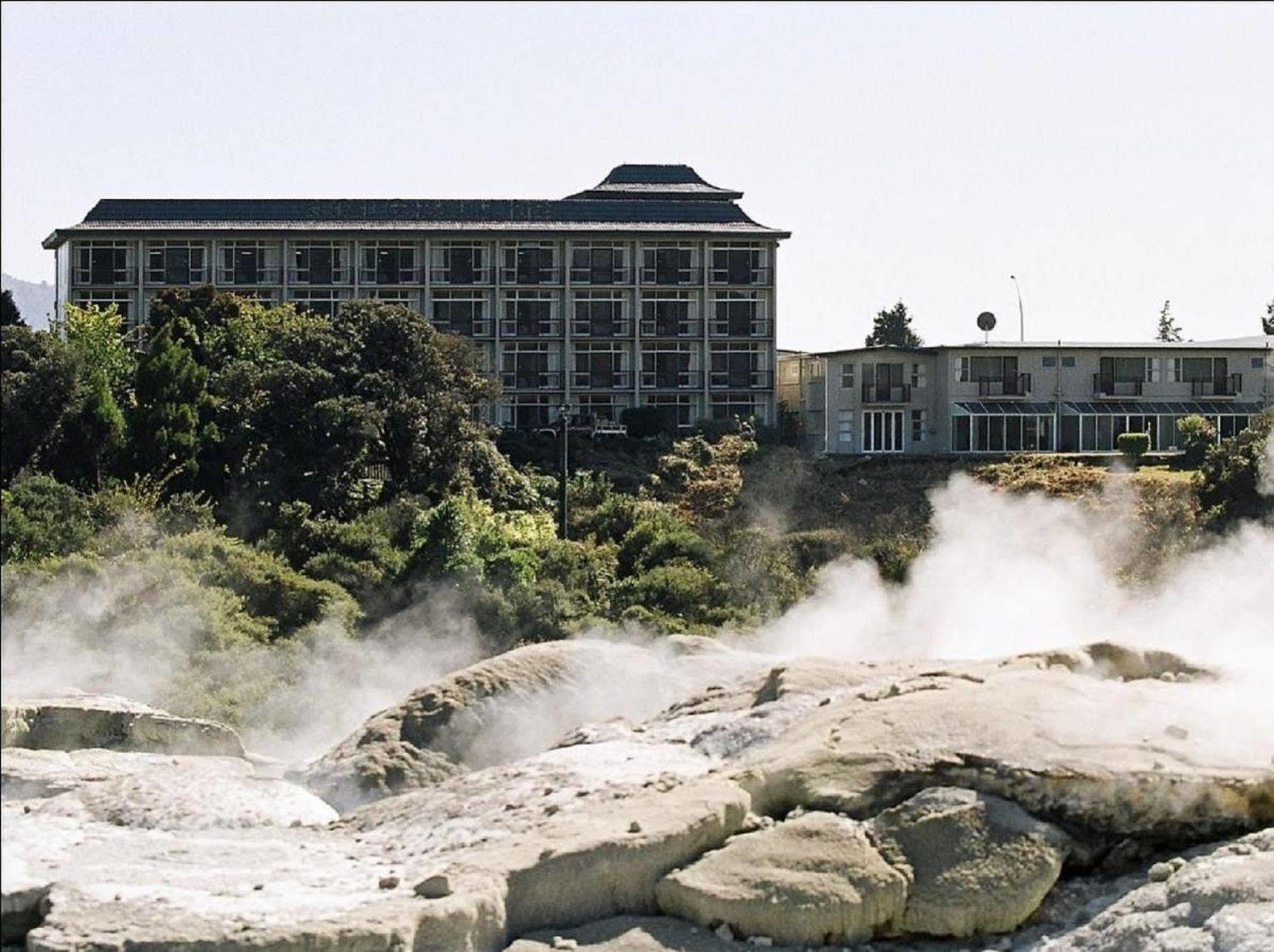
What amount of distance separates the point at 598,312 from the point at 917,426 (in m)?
9.64

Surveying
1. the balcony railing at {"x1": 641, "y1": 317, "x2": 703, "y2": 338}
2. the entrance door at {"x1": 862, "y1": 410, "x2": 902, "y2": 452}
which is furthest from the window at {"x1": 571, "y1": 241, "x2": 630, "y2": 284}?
the entrance door at {"x1": 862, "y1": 410, "x2": 902, "y2": 452}

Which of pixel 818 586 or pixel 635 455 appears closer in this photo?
pixel 818 586

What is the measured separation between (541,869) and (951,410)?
46075mm

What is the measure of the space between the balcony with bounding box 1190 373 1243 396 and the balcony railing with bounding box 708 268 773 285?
12.5 m

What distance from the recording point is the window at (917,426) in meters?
61.7

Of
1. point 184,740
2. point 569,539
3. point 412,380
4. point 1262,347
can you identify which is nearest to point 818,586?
point 569,539

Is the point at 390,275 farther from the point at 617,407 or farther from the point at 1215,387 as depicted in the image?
the point at 1215,387

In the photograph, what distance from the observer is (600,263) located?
6319cm

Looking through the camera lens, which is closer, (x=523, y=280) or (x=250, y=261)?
(x=250, y=261)

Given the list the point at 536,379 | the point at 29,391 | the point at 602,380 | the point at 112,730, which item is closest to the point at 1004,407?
the point at 602,380

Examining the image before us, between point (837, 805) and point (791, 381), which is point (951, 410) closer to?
point (791, 381)

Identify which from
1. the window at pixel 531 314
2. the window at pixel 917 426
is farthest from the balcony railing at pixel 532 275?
the window at pixel 917 426

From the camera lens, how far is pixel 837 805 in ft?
55.3

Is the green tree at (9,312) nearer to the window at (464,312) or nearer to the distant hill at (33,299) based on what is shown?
the distant hill at (33,299)
